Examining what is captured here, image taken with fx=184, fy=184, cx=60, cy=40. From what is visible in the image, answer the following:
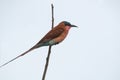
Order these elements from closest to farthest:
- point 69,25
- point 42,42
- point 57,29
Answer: point 42,42
point 57,29
point 69,25

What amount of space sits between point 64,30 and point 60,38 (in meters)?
0.08

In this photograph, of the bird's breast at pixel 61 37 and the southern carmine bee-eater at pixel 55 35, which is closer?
the southern carmine bee-eater at pixel 55 35

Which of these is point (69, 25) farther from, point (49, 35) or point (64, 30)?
point (49, 35)

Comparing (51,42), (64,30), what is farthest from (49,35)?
(64,30)

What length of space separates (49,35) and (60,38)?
0.11 m

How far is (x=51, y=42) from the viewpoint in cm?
119

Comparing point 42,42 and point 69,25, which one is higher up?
point 69,25

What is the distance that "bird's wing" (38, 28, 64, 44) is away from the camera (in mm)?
1199

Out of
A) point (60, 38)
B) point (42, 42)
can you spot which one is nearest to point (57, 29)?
point (60, 38)

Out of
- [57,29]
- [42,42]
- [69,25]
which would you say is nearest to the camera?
[42,42]

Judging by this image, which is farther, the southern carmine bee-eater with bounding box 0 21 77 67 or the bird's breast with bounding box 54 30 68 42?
the bird's breast with bounding box 54 30 68 42

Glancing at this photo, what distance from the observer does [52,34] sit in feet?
4.03

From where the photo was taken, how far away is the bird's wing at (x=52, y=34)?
120 centimetres

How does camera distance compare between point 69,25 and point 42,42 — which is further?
point 69,25
